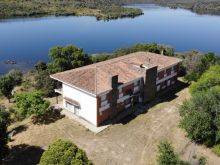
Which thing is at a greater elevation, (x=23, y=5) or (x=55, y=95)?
(x=23, y=5)

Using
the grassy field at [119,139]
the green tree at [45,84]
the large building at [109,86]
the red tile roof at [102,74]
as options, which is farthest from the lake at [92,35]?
the grassy field at [119,139]

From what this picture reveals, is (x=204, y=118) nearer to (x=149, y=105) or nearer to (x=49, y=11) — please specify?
(x=149, y=105)

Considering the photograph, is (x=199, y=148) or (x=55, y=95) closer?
(x=199, y=148)

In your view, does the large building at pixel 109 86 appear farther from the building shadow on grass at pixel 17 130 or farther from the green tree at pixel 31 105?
the building shadow on grass at pixel 17 130

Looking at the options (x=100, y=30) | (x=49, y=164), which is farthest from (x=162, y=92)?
(x=100, y=30)

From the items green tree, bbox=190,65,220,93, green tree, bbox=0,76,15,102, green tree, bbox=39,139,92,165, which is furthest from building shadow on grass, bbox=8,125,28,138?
green tree, bbox=190,65,220,93

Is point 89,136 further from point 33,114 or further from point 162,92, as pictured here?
point 162,92
